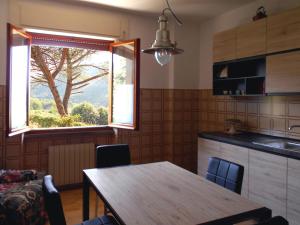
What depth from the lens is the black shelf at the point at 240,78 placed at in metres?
3.01

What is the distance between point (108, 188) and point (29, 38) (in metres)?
2.30

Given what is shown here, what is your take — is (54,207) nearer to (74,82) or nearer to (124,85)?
(124,85)

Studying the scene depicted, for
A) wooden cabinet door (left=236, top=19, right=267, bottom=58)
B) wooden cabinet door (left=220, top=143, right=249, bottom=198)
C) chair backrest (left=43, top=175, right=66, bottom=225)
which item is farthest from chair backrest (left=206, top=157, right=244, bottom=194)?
wooden cabinet door (left=236, top=19, right=267, bottom=58)

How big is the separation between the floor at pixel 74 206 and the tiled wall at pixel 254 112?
6.54ft

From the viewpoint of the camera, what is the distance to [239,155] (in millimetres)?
2797

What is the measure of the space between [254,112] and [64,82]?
2700 mm

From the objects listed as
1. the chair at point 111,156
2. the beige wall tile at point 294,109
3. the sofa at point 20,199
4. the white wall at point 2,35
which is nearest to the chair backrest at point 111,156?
the chair at point 111,156

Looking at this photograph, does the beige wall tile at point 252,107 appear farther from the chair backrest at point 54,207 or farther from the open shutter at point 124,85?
the chair backrest at point 54,207

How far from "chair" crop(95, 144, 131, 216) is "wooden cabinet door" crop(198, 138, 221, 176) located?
118cm

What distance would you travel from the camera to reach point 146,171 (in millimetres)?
2109

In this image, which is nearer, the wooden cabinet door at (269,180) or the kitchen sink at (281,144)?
the wooden cabinet door at (269,180)

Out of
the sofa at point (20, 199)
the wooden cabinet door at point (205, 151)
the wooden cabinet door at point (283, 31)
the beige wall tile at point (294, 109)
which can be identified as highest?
the wooden cabinet door at point (283, 31)

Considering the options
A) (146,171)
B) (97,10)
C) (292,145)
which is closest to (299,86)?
(292,145)

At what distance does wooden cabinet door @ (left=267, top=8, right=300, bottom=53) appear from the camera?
2404 mm
